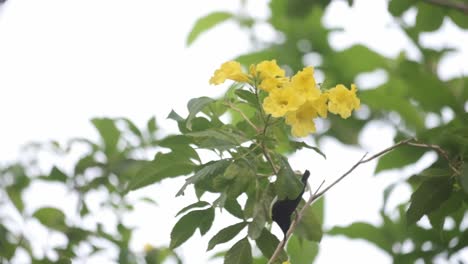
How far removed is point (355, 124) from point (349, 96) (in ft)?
3.79

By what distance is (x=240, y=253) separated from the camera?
1.28m

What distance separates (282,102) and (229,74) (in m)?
0.18

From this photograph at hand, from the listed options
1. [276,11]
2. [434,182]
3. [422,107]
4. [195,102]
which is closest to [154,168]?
[195,102]

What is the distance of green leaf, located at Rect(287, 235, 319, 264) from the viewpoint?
1.76m

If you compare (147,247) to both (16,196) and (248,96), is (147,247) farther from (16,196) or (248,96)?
(248,96)

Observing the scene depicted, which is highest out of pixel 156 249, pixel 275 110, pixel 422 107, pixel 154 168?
pixel 275 110

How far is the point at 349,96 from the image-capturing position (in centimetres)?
131

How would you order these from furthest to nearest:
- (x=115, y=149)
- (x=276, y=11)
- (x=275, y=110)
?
(x=276, y=11)
(x=115, y=149)
(x=275, y=110)

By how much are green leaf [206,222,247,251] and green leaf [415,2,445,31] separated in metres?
0.92

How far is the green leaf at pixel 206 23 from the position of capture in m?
2.65

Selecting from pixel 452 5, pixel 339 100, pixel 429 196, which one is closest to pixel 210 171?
pixel 339 100

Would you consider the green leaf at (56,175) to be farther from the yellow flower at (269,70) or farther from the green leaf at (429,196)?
the green leaf at (429,196)

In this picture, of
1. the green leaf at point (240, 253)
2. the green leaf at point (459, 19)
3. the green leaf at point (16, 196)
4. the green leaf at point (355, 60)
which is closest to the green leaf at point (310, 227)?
the green leaf at point (240, 253)

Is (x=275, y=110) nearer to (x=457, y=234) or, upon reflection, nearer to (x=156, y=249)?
(x=457, y=234)
